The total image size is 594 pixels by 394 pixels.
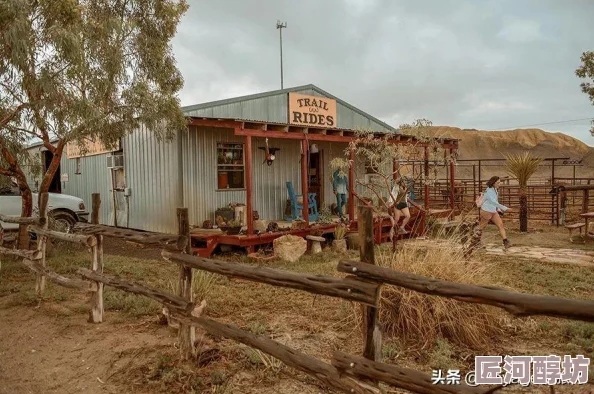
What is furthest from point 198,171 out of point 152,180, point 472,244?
point 472,244

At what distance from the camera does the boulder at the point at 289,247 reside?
9.38 metres

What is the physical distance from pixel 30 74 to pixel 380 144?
6888mm

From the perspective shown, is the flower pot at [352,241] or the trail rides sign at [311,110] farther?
the trail rides sign at [311,110]

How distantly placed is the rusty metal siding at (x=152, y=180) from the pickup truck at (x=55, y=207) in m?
1.40

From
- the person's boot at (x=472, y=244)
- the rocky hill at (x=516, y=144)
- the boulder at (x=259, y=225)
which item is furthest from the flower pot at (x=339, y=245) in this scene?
the rocky hill at (x=516, y=144)

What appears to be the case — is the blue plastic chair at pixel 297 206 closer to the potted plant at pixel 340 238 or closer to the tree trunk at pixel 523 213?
the potted plant at pixel 340 238

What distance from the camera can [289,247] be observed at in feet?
30.9

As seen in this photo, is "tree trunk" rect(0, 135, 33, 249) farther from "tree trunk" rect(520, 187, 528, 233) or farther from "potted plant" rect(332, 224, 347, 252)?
"tree trunk" rect(520, 187, 528, 233)

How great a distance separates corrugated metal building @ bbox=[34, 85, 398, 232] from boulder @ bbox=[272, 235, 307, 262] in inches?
100

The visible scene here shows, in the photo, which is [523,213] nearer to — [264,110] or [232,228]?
[264,110]

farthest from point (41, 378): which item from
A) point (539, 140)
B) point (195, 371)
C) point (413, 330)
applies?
point (539, 140)

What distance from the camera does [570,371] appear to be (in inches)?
138

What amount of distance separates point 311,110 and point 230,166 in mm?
4355

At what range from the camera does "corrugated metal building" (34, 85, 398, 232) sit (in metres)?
11.0
